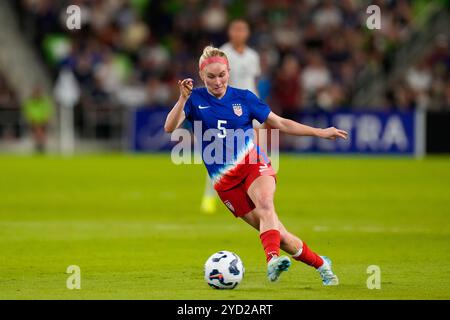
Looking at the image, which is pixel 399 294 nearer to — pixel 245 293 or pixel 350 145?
pixel 245 293

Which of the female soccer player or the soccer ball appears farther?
the female soccer player

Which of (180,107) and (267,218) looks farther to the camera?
(180,107)

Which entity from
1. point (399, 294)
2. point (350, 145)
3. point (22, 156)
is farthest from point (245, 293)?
point (22, 156)

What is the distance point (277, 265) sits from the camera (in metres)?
9.11

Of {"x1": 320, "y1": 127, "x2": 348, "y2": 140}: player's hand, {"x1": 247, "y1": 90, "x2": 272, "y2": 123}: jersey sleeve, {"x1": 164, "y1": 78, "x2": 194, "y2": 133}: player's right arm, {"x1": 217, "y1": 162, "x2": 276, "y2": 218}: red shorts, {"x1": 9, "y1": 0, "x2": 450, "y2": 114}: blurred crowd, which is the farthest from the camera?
{"x1": 9, "y1": 0, "x2": 450, "y2": 114}: blurred crowd

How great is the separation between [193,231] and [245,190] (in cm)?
476

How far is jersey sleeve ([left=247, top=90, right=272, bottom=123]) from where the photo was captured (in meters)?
9.73

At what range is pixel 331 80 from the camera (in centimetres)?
3142

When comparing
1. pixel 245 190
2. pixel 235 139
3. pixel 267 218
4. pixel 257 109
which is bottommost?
pixel 267 218

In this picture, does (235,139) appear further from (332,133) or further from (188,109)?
(332,133)

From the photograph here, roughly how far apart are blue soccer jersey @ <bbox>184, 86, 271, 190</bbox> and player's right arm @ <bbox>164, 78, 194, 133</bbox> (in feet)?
0.39

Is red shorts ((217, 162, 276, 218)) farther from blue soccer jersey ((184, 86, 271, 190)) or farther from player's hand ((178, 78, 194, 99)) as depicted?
player's hand ((178, 78, 194, 99))

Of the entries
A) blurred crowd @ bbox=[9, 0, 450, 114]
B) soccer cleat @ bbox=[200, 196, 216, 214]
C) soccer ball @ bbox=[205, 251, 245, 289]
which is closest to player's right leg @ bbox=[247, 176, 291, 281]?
soccer ball @ bbox=[205, 251, 245, 289]

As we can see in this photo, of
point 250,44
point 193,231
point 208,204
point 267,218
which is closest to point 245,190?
point 267,218
